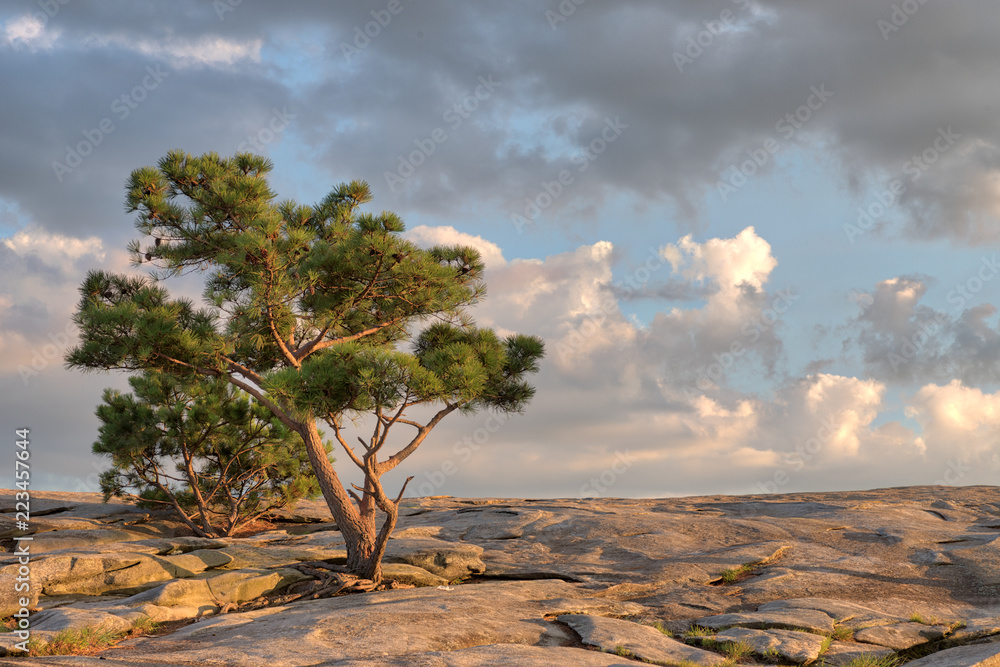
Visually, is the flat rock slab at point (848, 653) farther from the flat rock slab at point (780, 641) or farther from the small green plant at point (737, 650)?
the small green plant at point (737, 650)

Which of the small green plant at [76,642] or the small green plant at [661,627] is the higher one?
the small green plant at [76,642]

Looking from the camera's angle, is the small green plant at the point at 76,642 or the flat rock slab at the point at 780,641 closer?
the small green plant at the point at 76,642

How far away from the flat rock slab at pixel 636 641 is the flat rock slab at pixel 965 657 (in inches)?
91.1

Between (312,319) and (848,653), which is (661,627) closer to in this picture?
(848,653)

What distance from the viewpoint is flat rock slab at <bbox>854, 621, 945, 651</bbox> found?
29.1 feet

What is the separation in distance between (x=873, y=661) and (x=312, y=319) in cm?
1059

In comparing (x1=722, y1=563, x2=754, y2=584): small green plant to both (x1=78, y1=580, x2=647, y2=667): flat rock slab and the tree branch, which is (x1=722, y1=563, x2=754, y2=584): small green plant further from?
the tree branch

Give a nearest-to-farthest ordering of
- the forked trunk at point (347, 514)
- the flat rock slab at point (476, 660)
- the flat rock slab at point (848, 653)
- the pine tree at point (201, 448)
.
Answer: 1. the flat rock slab at point (476, 660)
2. the flat rock slab at point (848, 653)
3. the forked trunk at point (347, 514)
4. the pine tree at point (201, 448)

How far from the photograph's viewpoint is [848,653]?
8.38m

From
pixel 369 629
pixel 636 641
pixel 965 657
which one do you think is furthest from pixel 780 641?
pixel 369 629

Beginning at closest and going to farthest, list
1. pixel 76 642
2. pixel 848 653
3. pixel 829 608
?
pixel 76 642 < pixel 848 653 < pixel 829 608

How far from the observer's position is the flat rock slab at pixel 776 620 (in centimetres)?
926

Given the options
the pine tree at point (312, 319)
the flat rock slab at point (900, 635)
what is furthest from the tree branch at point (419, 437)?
the flat rock slab at point (900, 635)

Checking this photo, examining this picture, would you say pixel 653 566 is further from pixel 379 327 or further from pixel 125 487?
pixel 125 487
